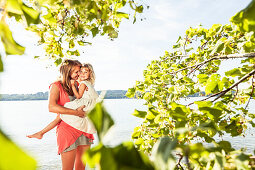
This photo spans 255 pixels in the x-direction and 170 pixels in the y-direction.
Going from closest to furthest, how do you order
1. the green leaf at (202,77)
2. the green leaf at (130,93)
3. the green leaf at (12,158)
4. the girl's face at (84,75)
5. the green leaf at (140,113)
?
the green leaf at (12,158), the green leaf at (140,113), the green leaf at (202,77), the green leaf at (130,93), the girl's face at (84,75)

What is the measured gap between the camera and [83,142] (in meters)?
3.10

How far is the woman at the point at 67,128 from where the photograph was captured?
2.85 m

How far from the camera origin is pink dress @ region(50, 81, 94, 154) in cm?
287

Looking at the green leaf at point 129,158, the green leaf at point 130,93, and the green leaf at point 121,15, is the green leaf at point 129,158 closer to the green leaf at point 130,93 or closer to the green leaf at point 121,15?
the green leaf at point 121,15

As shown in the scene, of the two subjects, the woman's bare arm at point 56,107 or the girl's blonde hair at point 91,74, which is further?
the girl's blonde hair at point 91,74

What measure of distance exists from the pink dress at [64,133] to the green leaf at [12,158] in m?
2.87

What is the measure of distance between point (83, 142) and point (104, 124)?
294 cm

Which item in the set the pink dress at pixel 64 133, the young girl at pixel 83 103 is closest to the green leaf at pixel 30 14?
the young girl at pixel 83 103

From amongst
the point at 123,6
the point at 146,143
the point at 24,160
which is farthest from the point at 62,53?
the point at 24,160

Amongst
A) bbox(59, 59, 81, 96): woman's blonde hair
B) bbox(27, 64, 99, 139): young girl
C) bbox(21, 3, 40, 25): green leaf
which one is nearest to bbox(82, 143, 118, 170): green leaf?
bbox(21, 3, 40, 25): green leaf

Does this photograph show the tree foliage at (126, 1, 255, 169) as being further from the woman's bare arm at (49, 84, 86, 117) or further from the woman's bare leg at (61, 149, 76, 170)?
the woman's bare leg at (61, 149, 76, 170)

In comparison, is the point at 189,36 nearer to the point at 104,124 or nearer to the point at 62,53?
the point at 62,53

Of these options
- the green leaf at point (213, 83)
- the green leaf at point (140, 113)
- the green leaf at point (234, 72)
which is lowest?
the green leaf at point (140, 113)

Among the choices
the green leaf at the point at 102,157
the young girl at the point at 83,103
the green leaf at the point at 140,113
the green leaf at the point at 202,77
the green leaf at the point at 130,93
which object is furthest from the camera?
the young girl at the point at 83,103
